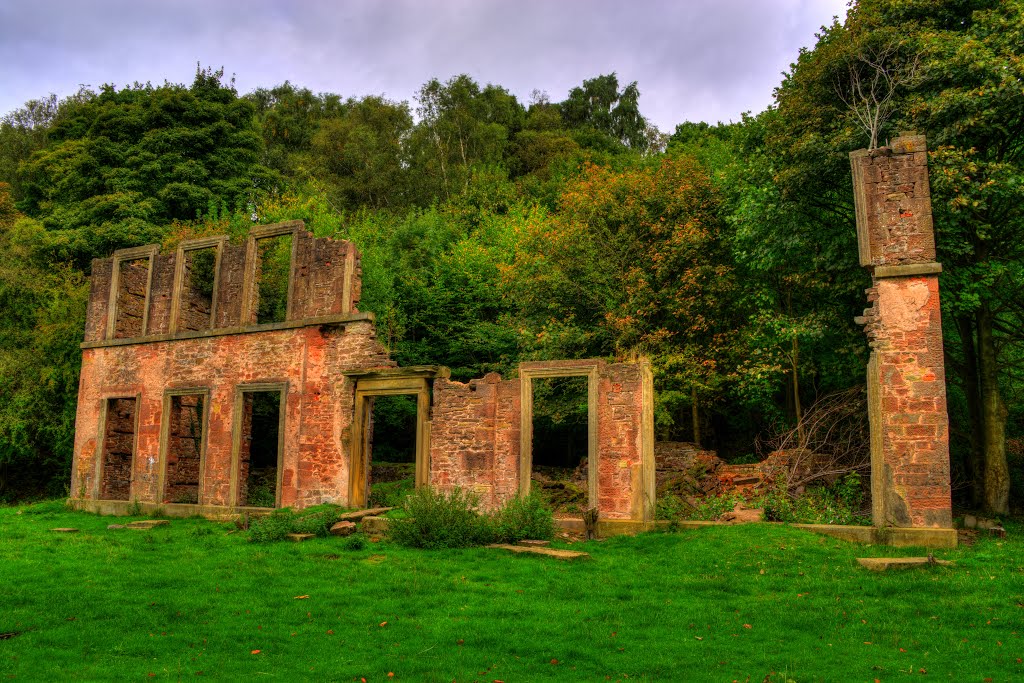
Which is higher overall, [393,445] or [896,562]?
[393,445]

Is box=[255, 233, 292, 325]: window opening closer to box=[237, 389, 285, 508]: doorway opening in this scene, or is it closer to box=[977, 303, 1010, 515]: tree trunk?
box=[237, 389, 285, 508]: doorway opening

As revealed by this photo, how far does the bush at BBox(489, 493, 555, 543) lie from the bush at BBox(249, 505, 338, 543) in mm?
3633

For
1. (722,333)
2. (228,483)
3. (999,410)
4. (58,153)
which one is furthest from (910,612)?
(58,153)

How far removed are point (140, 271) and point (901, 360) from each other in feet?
70.0

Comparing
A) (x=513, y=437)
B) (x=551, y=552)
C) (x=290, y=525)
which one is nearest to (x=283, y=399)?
(x=290, y=525)

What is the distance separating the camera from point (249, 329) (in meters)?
20.5

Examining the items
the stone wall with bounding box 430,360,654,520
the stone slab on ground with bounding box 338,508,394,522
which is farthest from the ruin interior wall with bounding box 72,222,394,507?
the stone wall with bounding box 430,360,654,520

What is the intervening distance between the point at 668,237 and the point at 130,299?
16.3 m

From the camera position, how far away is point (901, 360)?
13.8 metres

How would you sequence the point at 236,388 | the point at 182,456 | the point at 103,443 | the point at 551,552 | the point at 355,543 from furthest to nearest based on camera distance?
the point at 103,443 < the point at 182,456 < the point at 236,388 < the point at 355,543 < the point at 551,552

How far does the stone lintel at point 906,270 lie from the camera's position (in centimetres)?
1378

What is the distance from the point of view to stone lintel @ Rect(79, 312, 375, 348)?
62.4 feet

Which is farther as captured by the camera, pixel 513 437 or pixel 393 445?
pixel 393 445

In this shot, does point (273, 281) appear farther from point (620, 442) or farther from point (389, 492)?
point (620, 442)
